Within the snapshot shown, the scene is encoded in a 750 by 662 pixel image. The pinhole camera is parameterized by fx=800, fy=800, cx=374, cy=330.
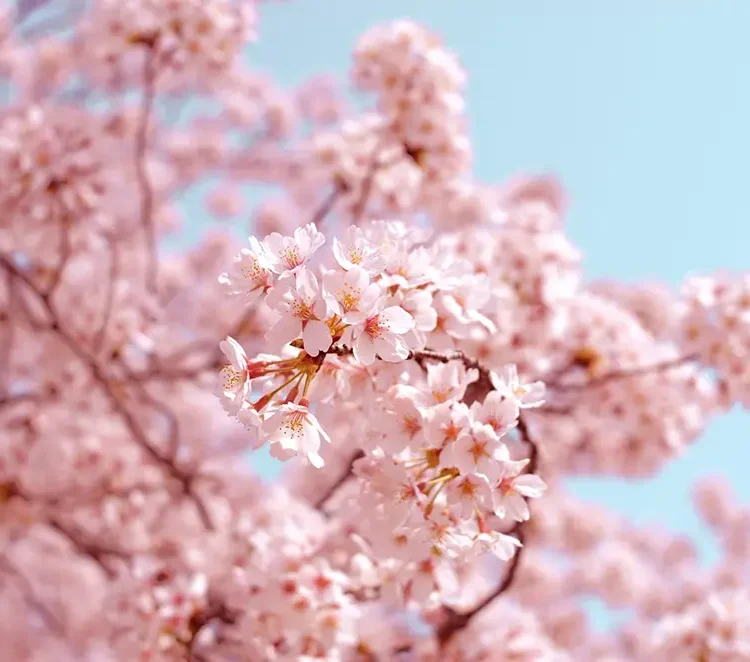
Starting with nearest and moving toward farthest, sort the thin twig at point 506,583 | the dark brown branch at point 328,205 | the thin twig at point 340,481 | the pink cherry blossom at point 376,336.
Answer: the pink cherry blossom at point 376,336, the thin twig at point 506,583, the thin twig at point 340,481, the dark brown branch at point 328,205

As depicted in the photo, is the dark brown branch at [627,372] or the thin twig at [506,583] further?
the dark brown branch at [627,372]

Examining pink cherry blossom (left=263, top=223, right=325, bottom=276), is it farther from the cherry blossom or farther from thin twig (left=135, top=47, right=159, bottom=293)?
thin twig (left=135, top=47, right=159, bottom=293)

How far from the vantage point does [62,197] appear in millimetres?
3273

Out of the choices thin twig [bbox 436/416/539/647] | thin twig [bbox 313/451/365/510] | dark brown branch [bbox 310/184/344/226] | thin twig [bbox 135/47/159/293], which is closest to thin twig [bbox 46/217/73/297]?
thin twig [bbox 135/47/159/293]

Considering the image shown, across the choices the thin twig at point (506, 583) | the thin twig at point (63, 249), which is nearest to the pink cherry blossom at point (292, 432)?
the thin twig at point (506, 583)

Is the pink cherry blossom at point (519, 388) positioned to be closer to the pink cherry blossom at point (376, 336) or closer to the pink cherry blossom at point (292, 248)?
the pink cherry blossom at point (376, 336)

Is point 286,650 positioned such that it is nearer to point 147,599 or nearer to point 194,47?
point 147,599

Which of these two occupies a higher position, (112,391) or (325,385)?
(112,391)

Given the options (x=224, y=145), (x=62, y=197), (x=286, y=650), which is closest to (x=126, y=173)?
(x=224, y=145)

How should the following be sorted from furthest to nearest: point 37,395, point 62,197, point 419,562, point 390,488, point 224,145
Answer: point 224,145
point 37,395
point 62,197
point 419,562
point 390,488

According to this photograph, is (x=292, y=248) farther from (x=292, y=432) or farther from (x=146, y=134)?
(x=146, y=134)

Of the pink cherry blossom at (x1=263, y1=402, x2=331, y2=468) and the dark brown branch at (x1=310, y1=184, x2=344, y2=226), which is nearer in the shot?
the pink cherry blossom at (x1=263, y1=402, x2=331, y2=468)

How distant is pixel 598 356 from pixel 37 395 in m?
2.88

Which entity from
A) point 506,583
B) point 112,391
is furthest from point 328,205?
point 506,583
